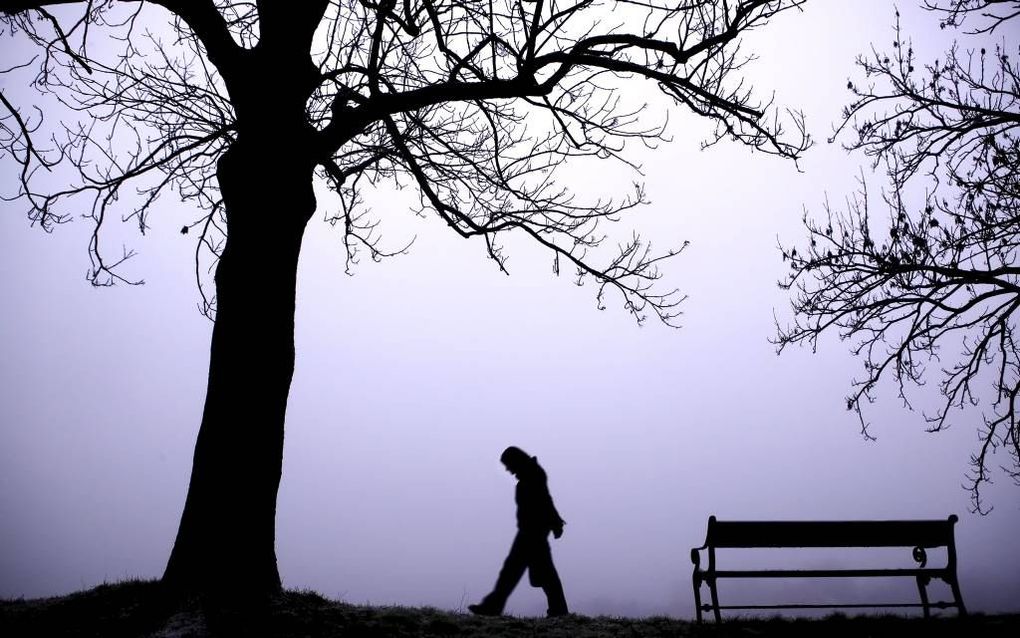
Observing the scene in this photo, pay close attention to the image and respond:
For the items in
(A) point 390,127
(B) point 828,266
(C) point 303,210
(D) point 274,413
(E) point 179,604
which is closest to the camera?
(E) point 179,604

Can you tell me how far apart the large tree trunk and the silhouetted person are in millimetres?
2456

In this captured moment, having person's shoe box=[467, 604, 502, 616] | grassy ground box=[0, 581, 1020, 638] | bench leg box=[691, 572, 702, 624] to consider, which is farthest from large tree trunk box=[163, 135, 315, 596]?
bench leg box=[691, 572, 702, 624]

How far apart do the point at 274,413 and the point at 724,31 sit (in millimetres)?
5438

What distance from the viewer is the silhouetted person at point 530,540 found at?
25.6ft

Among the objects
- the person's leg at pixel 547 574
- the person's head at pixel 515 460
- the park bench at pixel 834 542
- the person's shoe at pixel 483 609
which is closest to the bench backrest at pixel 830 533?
the park bench at pixel 834 542

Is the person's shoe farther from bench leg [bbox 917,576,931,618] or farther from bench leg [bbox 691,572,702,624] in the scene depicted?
bench leg [bbox 917,576,931,618]

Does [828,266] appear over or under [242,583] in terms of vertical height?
over

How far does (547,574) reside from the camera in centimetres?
781

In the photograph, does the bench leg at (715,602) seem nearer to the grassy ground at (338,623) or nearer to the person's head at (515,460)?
the grassy ground at (338,623)

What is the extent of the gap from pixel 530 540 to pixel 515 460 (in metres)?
→ 0.82

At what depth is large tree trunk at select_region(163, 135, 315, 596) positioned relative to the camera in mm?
6164

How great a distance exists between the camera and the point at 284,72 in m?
7.18

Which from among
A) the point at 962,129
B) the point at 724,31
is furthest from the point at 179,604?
the point at 962,129

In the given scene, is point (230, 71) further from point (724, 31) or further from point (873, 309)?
point (873, 309)
